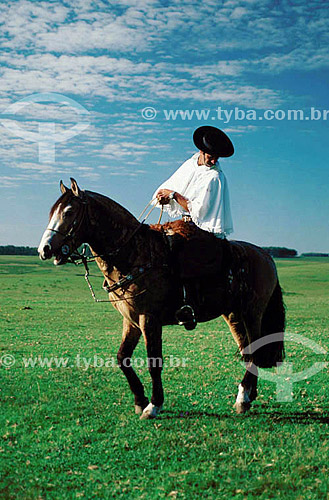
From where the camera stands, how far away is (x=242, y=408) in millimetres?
9031

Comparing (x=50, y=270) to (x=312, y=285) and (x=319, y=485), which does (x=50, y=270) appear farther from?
(x=319, y=485)

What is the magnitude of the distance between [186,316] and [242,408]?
2.08m

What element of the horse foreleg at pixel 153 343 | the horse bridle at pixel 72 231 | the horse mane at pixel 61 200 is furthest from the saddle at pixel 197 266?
the horse mane at pixel 61 200

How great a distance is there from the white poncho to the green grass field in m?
3.30

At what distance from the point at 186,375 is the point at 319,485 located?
20.4 ft

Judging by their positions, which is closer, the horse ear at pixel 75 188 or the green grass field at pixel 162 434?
the green grass field at pixel 162 434

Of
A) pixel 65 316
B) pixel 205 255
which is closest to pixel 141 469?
pixel 205 255

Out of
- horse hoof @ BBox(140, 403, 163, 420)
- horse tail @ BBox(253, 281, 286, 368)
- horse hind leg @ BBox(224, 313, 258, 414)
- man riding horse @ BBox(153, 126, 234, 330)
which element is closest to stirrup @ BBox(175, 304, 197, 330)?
man riding horse @ BBox(153, 126, 234, 330)

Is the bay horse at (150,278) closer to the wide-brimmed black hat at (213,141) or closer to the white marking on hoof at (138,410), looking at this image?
the white marking on hoof at (138,410)

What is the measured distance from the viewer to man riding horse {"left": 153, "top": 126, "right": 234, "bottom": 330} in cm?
844

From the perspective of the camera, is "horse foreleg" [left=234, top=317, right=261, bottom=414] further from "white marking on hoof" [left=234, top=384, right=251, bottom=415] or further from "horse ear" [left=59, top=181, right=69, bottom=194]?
"horse ear" [left=59, top=181, right=69, bottom=194]

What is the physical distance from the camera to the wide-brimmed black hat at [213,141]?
28.5 ft

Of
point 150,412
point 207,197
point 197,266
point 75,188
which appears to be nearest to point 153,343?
point 150,412

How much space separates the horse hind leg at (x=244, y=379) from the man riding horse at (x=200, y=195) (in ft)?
4.25
